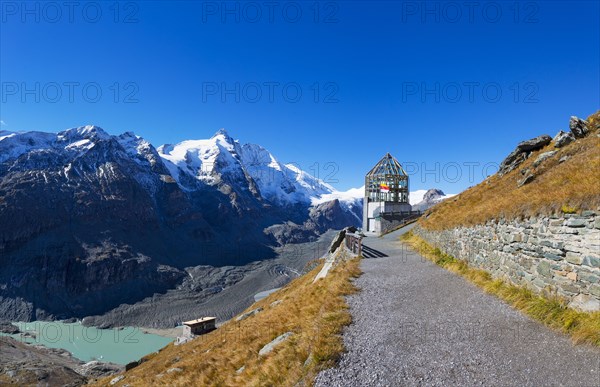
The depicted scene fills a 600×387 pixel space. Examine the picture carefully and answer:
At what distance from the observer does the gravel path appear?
6.91 metres

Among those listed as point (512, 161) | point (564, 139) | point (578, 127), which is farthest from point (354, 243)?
point (578, 127)

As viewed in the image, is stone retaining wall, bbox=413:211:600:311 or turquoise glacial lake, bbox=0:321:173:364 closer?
stone retaining wall, bbox=413:211:600:311

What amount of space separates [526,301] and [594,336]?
2.76 meters

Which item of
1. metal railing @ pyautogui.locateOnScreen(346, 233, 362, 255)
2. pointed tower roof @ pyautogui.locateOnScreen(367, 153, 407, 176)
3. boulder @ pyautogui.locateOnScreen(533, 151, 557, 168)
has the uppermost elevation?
pointed tower roof @ pyautogui.locateOnScreen(367, 153, 407, 176)

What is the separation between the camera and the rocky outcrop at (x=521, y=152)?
2795 centimetres

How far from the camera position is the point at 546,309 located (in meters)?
9.38

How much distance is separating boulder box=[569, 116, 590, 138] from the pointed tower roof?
85.2 feet

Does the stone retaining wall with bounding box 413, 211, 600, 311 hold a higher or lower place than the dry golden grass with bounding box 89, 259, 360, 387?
higher

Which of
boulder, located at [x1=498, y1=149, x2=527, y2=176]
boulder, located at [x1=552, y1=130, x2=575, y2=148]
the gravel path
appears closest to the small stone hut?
boulder, located at [x1=498, y1=149, x2=527, y2=176]

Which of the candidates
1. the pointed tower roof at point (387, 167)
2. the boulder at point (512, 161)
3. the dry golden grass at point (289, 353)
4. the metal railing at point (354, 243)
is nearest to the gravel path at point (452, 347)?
the dry golden grass at point (289, 353)

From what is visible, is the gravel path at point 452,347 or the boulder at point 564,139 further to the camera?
the boulder at point 564,139

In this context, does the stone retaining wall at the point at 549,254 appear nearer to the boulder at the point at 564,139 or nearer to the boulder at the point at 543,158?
the boulder at the point at 543,158

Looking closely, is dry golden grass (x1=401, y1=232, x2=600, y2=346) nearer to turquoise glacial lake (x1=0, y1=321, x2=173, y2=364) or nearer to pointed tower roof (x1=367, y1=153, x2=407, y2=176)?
pointed tower roof (x1=367, y1=153, x2=407, y2=176)

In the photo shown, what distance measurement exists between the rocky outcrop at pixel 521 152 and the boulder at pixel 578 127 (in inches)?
166
